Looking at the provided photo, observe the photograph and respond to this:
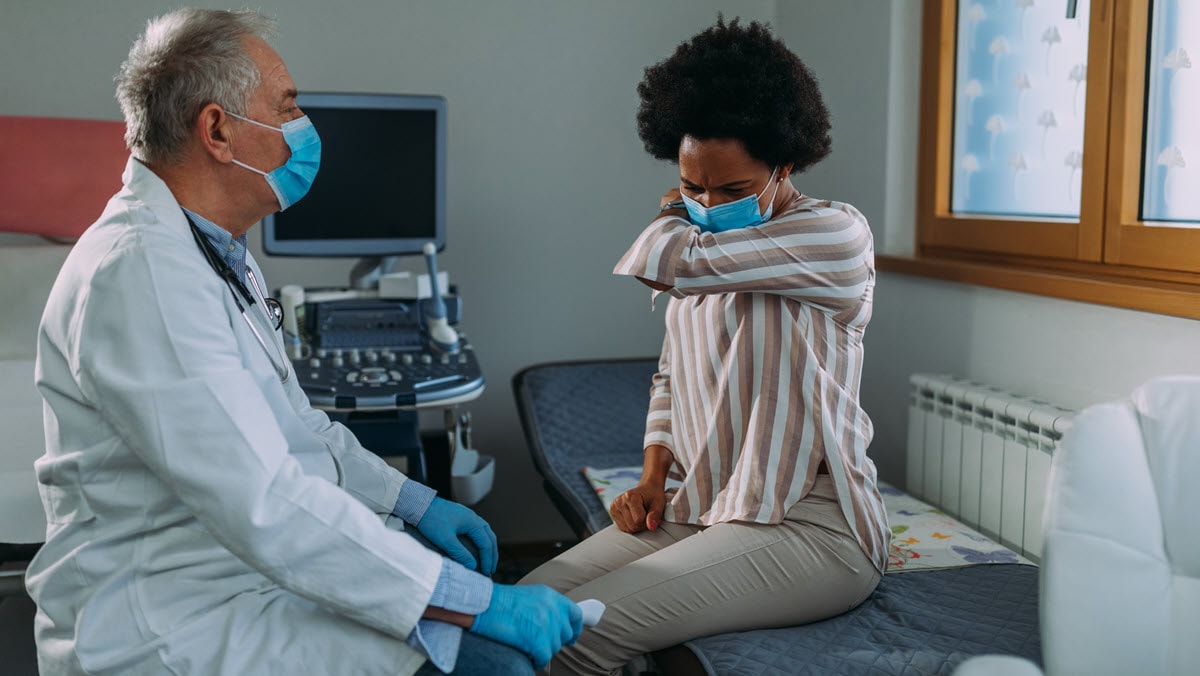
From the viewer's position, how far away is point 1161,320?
1.79 m

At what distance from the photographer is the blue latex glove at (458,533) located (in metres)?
1.65

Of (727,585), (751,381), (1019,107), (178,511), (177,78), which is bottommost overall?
(727,585)

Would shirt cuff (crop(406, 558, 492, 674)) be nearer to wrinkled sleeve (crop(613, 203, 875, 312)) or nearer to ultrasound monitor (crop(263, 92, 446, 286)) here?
wrinkled sleeve (crop(613, 203, 875, 312))

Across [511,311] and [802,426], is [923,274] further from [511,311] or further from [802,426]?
[511,311]

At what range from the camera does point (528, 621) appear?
1.26 m

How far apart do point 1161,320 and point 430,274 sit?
5.20 feet

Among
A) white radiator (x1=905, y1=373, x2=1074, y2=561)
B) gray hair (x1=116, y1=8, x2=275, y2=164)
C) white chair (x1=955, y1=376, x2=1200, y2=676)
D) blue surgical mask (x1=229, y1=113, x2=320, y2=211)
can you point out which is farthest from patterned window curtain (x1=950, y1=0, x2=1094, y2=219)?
gray hair (x1=116, y1=8, x2=275, y2=164)

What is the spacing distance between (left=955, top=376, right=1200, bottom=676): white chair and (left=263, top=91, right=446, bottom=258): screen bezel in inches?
70.8

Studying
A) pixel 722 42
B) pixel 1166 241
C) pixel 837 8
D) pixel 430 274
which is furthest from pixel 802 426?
pixel 837 8

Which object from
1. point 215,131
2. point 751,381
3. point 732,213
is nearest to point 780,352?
point 751,381

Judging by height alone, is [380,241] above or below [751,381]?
above

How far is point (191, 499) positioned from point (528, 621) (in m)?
0.40

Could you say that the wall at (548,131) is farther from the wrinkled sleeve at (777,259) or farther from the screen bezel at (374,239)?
the wrinkled sleeve at (777,259)

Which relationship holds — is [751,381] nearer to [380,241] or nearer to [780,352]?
[780,352]
